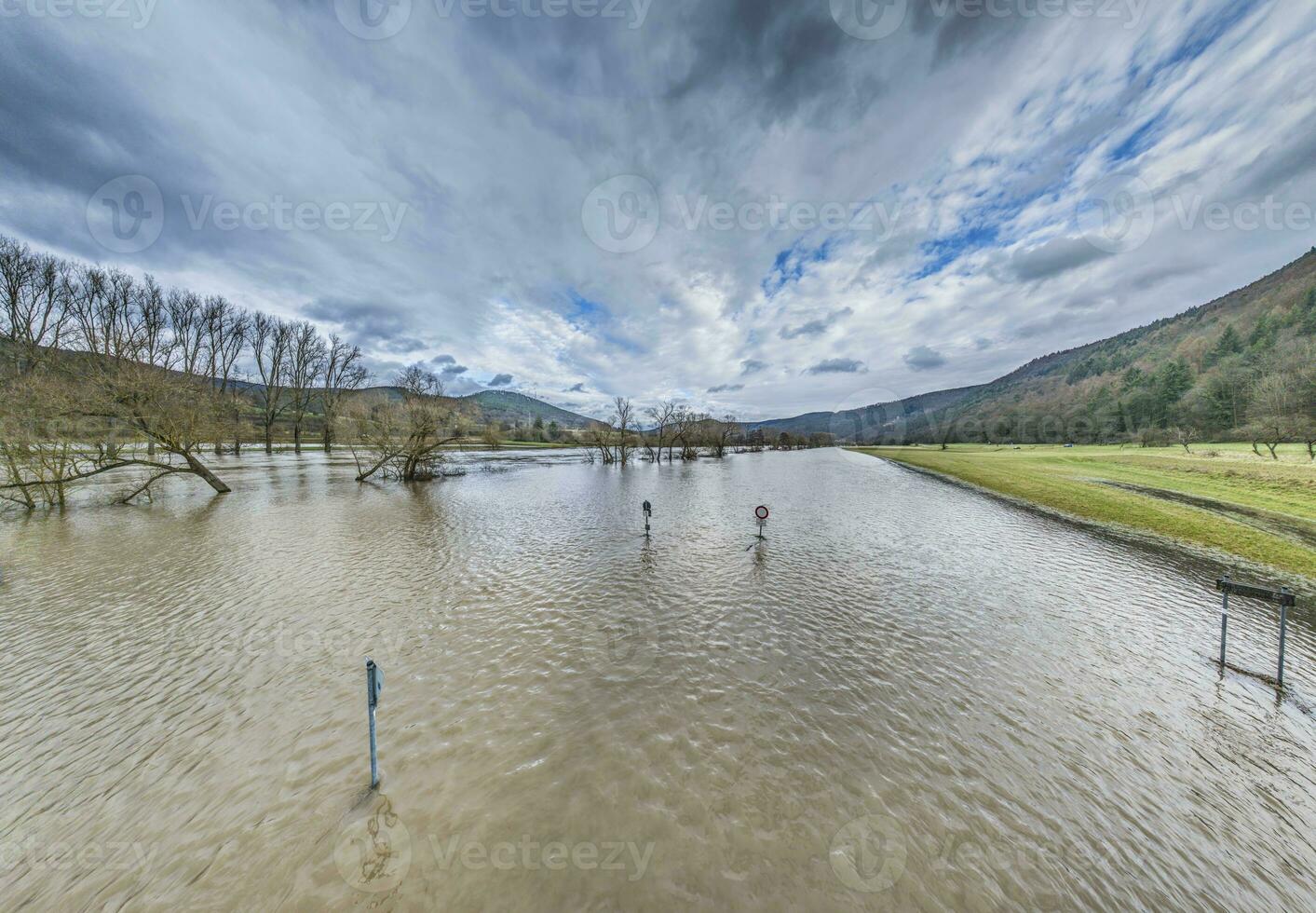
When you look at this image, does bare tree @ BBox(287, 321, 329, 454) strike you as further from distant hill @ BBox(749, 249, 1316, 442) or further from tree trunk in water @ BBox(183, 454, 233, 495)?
distant hill @ BBox(749, 249, 1316, 442)

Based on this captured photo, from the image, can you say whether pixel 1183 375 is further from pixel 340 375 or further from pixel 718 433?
pixel 340 375

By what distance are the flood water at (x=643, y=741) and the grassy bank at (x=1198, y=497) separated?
209 inches

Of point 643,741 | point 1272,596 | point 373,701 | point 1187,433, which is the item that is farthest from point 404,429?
point 1187,433

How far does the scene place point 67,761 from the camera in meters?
4.27

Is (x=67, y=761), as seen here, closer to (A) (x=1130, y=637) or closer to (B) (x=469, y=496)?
(A) (x=1130, y=637)

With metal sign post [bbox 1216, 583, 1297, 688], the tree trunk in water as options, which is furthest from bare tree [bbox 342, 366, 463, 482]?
metal sign post [bbox 1216, 583, 1297, 688]

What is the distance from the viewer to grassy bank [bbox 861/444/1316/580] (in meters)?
12.5

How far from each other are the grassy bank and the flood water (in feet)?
17.4

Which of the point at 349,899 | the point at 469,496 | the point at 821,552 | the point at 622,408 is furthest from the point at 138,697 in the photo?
the point at 622,408

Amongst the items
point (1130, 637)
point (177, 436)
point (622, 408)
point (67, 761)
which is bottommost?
point (1130, 637)

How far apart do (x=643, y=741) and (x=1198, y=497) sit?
97.2 ft

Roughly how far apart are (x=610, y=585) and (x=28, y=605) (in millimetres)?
11392

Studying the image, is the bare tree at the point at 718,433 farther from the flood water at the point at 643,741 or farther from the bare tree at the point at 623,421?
the flood water at the point at 643,741

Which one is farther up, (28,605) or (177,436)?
(177,436)
